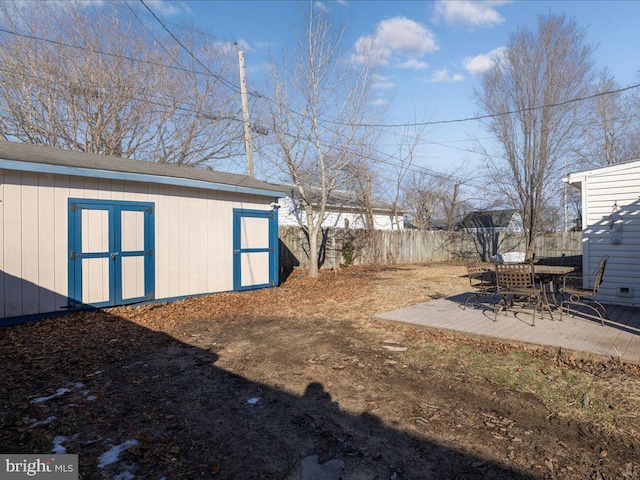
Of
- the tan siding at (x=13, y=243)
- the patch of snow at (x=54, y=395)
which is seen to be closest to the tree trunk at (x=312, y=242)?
the tan siding at (x=13, y=243)

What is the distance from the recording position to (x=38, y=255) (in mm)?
6262

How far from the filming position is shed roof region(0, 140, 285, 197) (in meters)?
6.14

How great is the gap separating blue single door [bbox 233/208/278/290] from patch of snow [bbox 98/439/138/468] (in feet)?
22.1

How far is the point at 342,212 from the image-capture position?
2322 cm

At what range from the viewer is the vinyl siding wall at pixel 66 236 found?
602 centimetres

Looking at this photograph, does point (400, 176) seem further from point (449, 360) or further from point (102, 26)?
point (449, 360)

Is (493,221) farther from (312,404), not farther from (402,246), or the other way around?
(312,404)

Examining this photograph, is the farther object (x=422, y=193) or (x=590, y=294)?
(x=422, y=193)

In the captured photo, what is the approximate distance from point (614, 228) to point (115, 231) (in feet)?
30.1

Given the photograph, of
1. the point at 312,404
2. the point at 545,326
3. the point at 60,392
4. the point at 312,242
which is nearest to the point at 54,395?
the point at 60,392

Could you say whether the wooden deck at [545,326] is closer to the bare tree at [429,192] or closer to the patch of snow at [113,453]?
the patch of snow at [113,453]

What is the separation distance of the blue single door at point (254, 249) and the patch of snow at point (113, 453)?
265 inches

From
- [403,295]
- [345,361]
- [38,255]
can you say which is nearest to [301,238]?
[403,295]

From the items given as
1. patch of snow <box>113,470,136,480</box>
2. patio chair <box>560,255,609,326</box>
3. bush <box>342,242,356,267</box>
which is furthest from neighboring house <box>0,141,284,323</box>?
patio chair <box>560,255,609,326</box>
